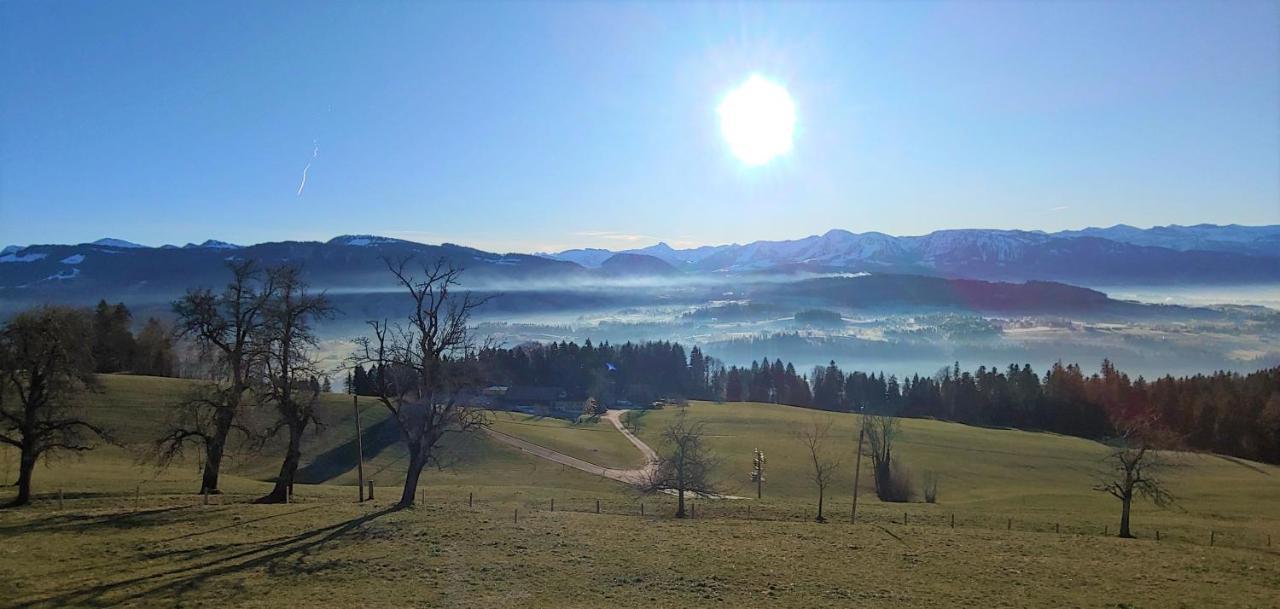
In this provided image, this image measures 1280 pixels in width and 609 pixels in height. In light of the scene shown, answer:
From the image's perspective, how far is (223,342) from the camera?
32188mm

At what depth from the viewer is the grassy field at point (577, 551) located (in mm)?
18688

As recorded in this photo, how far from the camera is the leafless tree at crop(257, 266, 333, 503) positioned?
31.0m

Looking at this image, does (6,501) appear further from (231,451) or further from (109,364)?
(109,364)

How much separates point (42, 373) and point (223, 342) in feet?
21.9

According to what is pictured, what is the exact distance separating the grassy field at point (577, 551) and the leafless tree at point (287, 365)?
2500 millimetres

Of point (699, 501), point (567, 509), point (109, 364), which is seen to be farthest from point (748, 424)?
point (109, 364)

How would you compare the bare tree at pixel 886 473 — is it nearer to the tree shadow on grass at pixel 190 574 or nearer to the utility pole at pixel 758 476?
the utility pole at pixel 758 476

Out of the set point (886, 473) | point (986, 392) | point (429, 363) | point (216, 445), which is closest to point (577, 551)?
point (429, 363)

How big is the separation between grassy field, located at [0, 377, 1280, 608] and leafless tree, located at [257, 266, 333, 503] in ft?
8.20

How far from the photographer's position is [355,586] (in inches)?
734

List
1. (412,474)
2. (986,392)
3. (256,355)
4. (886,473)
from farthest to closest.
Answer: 1. (986,392)
2. (886,473)
3. (256,355)
4. (412,474)

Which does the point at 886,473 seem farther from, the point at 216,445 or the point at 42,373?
the point at 42,373

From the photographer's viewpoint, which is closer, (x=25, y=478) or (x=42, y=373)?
(x=25, y=478)

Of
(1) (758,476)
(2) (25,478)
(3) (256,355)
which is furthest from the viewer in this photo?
(1) (758,476)
